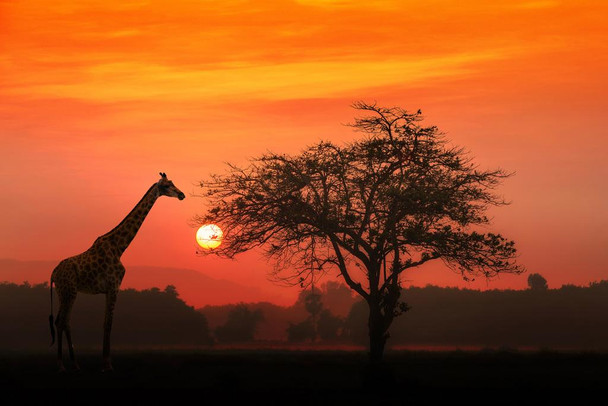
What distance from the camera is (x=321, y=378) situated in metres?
29.3

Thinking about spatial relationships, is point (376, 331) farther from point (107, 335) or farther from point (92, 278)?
point (92, 278)

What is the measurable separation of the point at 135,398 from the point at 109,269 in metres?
6.44

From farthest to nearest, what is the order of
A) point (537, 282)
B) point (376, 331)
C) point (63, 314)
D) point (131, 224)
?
point (537, 282) < point (376, 331) < point (131, 224) < point (63, 314)

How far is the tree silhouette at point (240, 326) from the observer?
8144cm

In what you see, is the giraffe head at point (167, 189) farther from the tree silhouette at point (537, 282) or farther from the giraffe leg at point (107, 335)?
the tree silhouette at point (537, 282)

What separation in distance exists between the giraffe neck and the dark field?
4.32 meters

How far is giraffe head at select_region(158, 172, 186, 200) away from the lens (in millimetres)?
31109

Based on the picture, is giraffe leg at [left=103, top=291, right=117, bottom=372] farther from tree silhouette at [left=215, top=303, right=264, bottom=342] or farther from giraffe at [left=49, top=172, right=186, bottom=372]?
tree silhouette at [left=215, top=303, right=264, bottom=342]

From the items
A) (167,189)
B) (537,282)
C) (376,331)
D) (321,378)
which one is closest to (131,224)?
(167,189)

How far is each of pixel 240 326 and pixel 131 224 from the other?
53251 mm

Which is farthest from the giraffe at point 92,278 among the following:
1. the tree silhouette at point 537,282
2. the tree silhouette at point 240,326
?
the tree silhouette at point 537,282

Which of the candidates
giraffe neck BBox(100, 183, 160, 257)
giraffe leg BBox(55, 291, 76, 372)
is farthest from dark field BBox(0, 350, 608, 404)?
giraffe neck BBox(100, 183, 160, 257)

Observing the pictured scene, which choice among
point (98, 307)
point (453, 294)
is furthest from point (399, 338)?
point (98, 307)

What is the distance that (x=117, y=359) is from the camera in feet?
113
